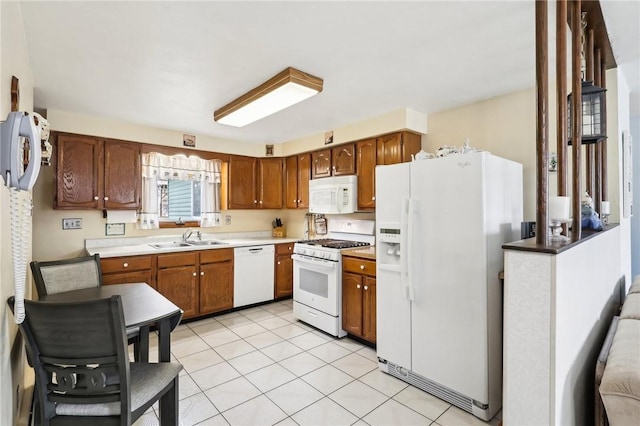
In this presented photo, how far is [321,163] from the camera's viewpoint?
441 cm

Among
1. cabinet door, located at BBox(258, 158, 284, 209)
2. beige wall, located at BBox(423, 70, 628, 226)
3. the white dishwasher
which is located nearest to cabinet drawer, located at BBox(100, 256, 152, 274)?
the white dishwasher

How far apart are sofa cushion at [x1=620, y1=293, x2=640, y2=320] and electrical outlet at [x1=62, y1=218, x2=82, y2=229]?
498 cm

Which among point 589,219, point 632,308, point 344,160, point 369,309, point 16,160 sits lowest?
point 369,309

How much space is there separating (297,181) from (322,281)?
190cm

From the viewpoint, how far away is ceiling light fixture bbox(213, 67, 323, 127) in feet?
8.09

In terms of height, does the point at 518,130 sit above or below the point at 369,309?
above

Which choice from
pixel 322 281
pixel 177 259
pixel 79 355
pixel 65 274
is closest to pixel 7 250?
pixel 79 355

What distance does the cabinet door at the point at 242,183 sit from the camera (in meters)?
4.68

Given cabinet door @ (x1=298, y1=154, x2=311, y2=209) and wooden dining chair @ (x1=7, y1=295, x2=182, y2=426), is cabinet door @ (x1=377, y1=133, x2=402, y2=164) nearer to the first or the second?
cabinet door @ (x1=298, y1=154, x2=311, y2=209)

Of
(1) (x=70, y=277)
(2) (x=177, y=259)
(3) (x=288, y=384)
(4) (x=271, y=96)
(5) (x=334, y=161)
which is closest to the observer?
(1) (x=70, y=277)

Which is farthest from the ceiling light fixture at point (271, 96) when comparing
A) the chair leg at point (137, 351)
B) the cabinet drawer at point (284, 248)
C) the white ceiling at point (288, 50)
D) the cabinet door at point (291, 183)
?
the chair leg at point (137, 351)

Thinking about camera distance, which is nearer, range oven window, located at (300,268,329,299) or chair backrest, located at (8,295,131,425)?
chair backrest, located at (8,295,131,425)

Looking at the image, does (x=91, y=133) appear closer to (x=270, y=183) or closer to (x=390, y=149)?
(x=270, y=183)

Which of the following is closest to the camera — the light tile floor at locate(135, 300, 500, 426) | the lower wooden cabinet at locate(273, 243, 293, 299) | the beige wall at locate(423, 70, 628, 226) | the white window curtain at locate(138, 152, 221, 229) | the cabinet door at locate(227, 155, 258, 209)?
the light tile floor at locate(135, 300, 500, 426)
